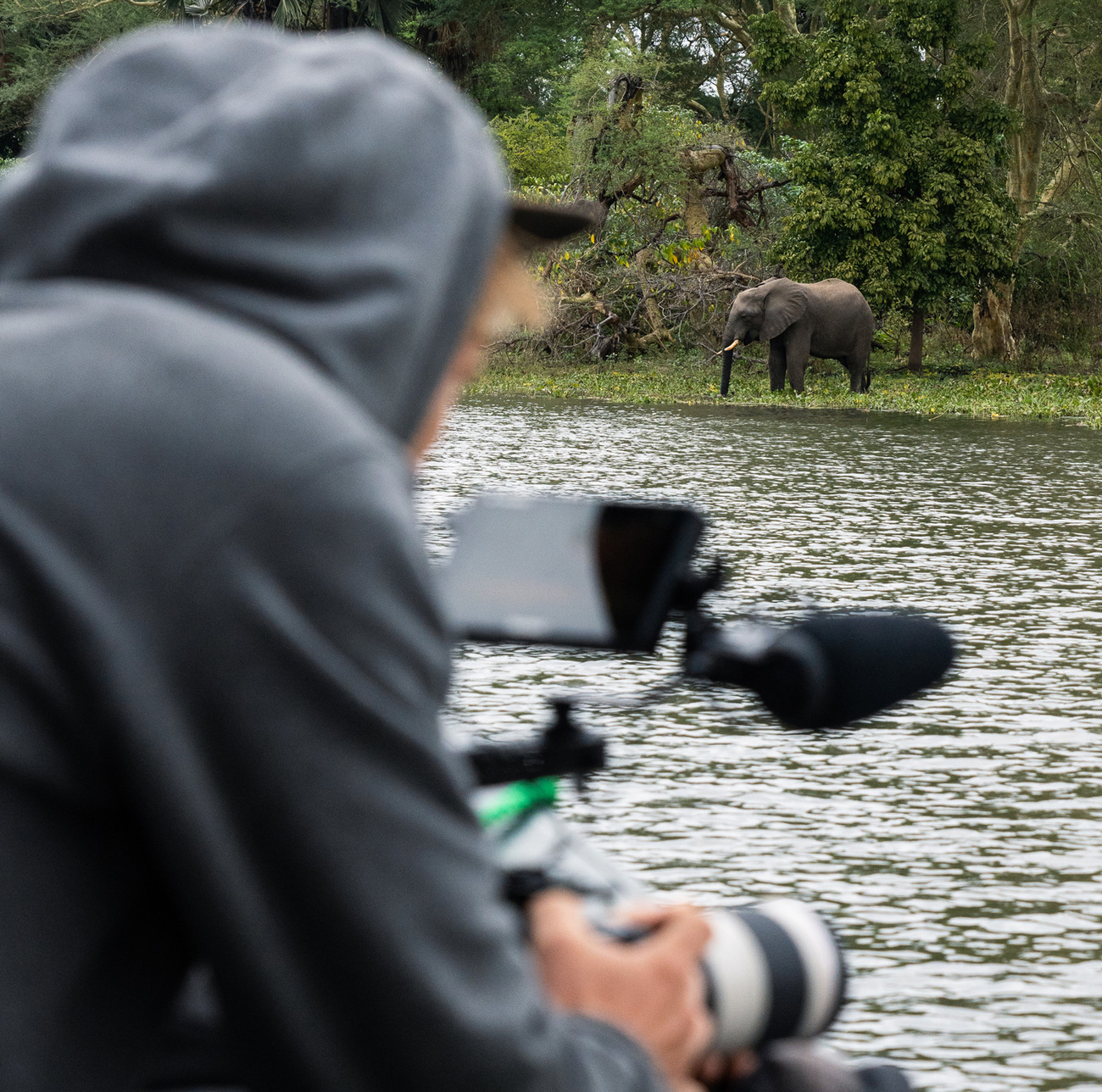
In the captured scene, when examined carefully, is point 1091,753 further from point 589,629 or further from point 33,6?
point 33,6

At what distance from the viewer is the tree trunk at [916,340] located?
27844mm

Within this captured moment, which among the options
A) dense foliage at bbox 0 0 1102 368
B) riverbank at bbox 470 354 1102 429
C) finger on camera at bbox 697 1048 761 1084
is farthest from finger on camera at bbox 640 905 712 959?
dense foliage at bbox 0 0 1102 368

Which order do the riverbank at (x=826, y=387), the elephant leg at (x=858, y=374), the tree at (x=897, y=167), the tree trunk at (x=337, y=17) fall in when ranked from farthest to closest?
the tree trunk at (x=337, y=17) → the tree at (x=897, y=167) → the elephant leg at (x=858, y=374) → the riverbank at (x=826, y=387)

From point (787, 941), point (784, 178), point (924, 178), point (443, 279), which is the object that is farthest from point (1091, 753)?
point (784, 178)

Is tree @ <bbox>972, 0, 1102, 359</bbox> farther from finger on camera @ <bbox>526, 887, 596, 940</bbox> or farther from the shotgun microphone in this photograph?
finger on camera @ <bbox>526, 887, 596, 940</bbox>

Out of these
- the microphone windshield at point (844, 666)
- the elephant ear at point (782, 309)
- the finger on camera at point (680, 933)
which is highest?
the microphone windshield at point (844, 666)

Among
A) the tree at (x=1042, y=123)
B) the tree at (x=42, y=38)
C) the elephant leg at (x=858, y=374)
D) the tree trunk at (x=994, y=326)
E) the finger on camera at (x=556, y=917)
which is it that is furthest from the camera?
the tree at (x=42, y=38)

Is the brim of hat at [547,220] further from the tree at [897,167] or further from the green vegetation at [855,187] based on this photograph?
the tree at [897,167]

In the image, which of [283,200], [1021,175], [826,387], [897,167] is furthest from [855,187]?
[283,200]

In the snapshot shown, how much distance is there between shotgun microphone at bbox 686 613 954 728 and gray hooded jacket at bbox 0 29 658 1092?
499 millimetres

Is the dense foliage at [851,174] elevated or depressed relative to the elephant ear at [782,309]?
elevated

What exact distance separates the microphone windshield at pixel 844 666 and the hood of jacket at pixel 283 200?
1.60ft

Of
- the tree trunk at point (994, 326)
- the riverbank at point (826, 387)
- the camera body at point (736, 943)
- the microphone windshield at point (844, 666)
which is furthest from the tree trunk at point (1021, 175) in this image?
the camera body at point (736, 943)

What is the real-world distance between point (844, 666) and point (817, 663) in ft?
0.14
